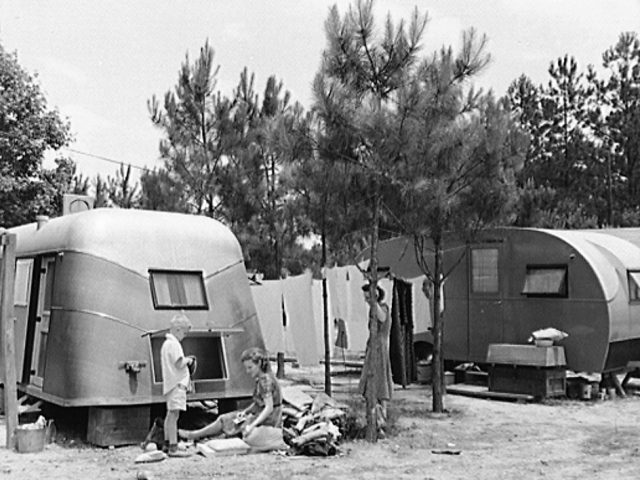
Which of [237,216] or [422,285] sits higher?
[237,216]

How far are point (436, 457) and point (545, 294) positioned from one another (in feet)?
18.8

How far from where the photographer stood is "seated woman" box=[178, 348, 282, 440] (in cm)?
846

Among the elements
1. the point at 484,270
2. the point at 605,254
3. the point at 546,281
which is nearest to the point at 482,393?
the point at 546,281

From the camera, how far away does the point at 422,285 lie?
14.2 meters

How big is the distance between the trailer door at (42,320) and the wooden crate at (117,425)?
121cm

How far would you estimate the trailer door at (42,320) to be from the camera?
380 inches

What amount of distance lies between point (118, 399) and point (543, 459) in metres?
Answer: 4.51

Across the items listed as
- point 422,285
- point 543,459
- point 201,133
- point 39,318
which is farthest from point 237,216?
point 543,459

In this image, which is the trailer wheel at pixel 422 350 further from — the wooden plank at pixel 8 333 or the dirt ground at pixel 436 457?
the wooden plank at pixel 8 333

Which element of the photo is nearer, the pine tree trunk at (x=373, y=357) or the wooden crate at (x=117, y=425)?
the wooden crate at (x=117, y=425)

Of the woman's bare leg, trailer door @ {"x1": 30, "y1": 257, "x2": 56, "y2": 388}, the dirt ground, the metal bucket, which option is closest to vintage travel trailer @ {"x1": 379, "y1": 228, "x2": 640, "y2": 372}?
the dirt ground

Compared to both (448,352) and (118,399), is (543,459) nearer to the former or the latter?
(118,399)

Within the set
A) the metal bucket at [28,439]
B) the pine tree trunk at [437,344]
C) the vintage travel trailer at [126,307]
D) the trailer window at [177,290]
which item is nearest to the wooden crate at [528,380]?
the pine tree trunk at [437,344]

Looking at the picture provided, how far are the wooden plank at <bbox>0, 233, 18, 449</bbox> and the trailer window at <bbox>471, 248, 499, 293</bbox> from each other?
8.04m
